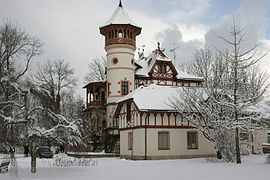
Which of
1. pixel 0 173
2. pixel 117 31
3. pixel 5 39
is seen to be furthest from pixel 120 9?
pixel 0 173

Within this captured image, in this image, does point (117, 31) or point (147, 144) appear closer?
point (147, 144)

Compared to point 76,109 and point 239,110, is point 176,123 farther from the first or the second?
point 76,109

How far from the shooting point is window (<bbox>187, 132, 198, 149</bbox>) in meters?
27.7

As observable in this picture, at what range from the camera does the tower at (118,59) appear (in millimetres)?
36281

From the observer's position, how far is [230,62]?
2086cm

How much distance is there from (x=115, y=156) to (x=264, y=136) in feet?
46.7

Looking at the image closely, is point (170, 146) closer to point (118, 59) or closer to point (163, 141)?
point (163, 141)

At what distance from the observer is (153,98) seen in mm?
27812

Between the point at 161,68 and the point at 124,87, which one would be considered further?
the point at 161,68

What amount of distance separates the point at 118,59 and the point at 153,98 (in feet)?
33.5

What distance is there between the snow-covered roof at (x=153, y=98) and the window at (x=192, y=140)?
289cm

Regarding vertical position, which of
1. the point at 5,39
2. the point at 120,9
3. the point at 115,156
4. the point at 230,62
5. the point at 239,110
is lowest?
the point at 115,156

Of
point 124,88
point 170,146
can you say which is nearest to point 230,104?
point 170,146

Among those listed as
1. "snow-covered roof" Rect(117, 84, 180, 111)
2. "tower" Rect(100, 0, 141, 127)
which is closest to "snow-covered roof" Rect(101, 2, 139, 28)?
"tower" Rect(100, 0, 141, 127)
